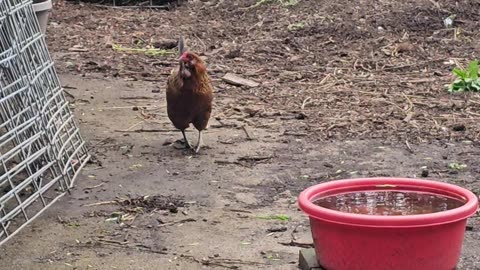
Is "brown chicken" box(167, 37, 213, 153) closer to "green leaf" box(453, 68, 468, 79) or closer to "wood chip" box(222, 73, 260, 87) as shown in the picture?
"wood chip" box(222, 73, 260, 87)

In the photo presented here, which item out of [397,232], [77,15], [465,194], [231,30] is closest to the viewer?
[397,232]

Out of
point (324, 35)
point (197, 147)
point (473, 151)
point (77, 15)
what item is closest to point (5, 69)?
point (197, 147)

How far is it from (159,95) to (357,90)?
4.95 feet

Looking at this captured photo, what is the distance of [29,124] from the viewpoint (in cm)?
427

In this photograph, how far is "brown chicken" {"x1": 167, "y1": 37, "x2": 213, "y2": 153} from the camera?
5.29 metres

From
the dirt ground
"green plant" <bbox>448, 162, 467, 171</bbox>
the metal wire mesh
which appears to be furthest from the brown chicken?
"green plant" <bbox>448, 162, 467, 171</bbox>

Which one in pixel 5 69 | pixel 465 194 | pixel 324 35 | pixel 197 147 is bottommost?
pixel 324 35

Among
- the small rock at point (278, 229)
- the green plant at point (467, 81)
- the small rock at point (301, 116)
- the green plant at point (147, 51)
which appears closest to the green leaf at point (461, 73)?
the green plant at point (467, 81)

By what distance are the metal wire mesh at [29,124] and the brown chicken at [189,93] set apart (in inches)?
26.7

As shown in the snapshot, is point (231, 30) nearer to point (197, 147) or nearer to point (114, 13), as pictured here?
point (114, 13)

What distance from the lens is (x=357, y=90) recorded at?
6.97m

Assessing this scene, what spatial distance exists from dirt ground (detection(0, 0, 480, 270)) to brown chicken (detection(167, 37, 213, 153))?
198 mm

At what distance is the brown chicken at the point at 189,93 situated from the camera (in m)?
5.29

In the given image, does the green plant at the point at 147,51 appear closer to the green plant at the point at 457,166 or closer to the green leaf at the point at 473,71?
the green leaf at the point at 473,71
